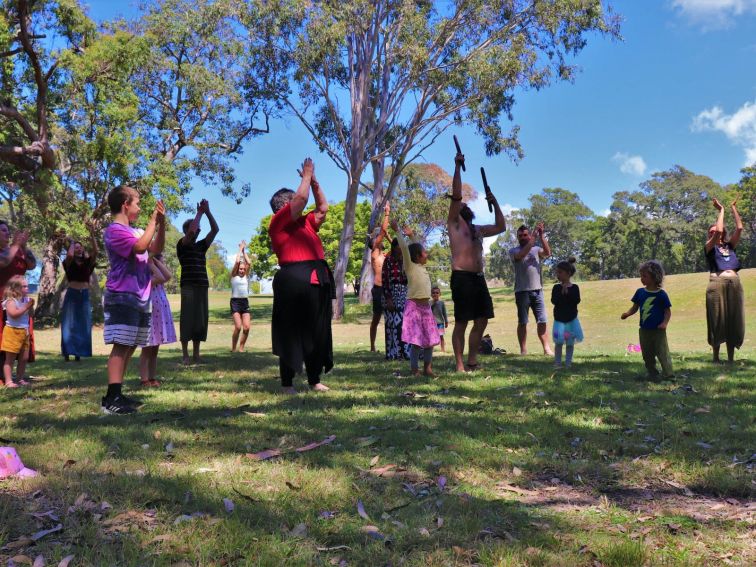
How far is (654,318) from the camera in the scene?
7.34m

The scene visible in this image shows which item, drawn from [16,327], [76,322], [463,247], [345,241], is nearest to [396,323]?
[463,247]

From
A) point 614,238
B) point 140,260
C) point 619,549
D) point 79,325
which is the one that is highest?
point 614,238

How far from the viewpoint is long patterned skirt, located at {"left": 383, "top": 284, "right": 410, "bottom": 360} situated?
374 inches

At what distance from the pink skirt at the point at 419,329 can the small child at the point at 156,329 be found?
2.84 metres

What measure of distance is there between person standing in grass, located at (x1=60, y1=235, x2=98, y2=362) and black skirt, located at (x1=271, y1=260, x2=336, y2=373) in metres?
4.87

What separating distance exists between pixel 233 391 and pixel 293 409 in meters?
1.49

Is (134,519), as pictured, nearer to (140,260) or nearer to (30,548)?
(30,548)

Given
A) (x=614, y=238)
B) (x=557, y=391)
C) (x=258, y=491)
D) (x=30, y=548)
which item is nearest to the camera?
(x=30, y=548)

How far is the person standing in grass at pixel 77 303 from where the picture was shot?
979 cm

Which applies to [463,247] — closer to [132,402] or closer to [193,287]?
[193,287]

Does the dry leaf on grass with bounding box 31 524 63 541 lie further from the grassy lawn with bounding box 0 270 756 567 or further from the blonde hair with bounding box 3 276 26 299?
the blonde hair with bounding box 3 276 26 299

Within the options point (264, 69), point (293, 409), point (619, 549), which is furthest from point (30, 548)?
point (264, 69)

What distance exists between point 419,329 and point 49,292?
21961 mm

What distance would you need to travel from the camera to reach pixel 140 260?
18.5 ft
